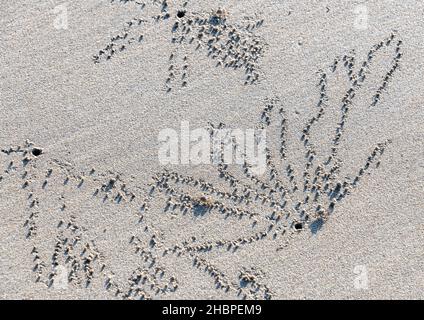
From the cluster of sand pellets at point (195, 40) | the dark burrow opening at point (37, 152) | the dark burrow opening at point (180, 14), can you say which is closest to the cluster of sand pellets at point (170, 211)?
the dark burrow opening at point (37, 152)

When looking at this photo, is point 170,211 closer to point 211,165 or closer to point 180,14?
point 211,165

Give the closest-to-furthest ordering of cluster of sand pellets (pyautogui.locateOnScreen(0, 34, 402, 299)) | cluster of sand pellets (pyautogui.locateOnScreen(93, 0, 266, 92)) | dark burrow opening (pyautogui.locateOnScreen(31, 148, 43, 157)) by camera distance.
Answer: cluster of sand pellets (pyautogui.locateOnScreen(0, 34, 402, 299))
dark burrow opening (pyautogui.locateOnScreen(31, 148, 43, 157))
cluster of sand pellets (pyautogui.locateOnScreen(93, 0, 266, 92))

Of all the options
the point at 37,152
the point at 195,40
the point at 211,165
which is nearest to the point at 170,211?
the point at 211,165

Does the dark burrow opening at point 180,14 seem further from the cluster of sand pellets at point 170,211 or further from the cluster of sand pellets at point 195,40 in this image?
the cluster of sand pellets at point 170,211

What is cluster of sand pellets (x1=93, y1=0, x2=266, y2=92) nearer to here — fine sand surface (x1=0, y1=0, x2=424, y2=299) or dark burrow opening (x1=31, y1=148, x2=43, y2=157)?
fine sand surface (x1=0, y1=0, x2=424, y2=299)

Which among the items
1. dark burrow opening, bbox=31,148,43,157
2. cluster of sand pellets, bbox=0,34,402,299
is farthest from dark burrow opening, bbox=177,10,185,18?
dark burrow opening, bbox=31,148,43,157

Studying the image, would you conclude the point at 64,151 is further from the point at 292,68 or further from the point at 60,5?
the point at 292,68
